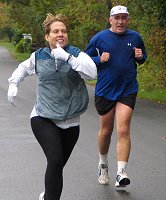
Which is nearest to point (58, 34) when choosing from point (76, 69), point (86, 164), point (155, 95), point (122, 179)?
point (76, 69)

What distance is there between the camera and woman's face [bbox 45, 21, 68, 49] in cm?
499

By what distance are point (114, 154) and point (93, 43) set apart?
8.24 ft

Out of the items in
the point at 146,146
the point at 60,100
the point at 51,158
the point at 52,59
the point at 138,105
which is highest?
the point at 52,59

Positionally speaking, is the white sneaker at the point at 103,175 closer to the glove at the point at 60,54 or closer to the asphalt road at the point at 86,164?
the asphalt road at the point at 86,164

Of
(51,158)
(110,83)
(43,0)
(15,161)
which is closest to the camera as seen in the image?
(51,158)

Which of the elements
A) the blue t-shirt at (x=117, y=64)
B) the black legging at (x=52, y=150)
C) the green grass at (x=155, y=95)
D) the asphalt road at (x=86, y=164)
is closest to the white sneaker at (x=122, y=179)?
the asphalt road at (x=86, y=164)

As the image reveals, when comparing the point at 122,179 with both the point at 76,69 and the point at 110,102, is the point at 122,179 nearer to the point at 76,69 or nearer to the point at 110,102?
the point at 110,102

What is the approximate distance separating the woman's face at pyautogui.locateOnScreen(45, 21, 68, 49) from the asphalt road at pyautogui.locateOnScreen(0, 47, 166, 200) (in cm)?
176

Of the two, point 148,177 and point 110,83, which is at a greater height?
point 110,83

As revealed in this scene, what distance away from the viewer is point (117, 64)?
601cm

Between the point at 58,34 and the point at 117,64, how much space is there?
1194 millimetres

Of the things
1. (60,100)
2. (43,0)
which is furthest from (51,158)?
(43,0)

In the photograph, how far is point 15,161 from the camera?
7.75 meters

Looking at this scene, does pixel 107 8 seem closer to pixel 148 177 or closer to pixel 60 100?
pixel 148 177
